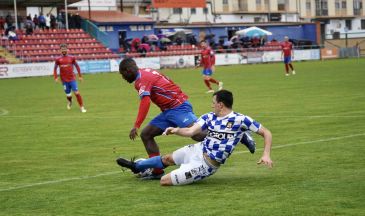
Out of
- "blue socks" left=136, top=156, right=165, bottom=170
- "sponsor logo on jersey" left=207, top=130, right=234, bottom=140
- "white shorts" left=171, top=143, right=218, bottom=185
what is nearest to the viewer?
"sponsor logo on jersey" left=207, top=130, right=234, bottom=140

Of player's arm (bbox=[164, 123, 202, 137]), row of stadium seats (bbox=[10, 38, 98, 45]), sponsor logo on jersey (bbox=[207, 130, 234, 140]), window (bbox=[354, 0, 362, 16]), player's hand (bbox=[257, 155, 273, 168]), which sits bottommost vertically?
player's hand (bbox=[257, 155, 273, 168])

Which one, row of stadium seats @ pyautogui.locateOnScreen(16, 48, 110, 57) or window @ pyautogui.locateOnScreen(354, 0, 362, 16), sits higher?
window @ pyautogui.locateOnScreen(354, 0, 362, 16)

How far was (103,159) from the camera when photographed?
564 inches

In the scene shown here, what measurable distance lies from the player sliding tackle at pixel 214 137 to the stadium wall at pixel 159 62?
44.7 m

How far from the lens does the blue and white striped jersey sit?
1071 centimetres

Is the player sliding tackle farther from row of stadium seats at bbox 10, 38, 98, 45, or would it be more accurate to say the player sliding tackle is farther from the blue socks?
row of stadium seats at bbox 10, 38, 98, 45

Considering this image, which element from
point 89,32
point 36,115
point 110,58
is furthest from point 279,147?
point 89,32

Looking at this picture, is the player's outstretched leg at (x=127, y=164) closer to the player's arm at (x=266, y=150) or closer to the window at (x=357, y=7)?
the player's arm at (x=266, y=150)

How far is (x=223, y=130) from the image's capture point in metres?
10.8

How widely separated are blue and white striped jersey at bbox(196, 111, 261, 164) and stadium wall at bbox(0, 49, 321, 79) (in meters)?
44.9

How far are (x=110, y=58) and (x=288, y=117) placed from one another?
145 feet

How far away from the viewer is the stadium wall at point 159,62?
55.3 m

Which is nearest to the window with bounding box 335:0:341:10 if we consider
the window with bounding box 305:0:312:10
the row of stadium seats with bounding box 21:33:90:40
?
the window with bounding box 305:0:312:10

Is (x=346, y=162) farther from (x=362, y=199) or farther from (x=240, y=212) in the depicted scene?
(x=240, y=212)
